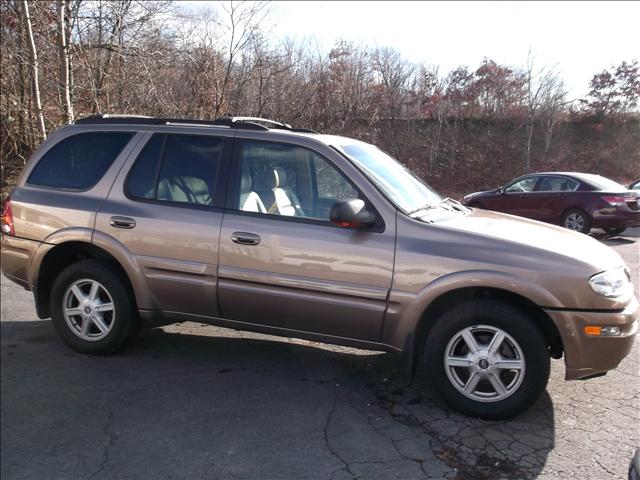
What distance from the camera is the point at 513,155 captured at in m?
11.7

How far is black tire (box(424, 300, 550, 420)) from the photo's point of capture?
3186mm

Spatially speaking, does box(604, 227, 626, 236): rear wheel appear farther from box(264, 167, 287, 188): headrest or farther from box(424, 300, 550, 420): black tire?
box(264, 167, 287, 188): headrest

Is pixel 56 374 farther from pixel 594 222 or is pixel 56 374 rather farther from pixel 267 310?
pixel 594 222

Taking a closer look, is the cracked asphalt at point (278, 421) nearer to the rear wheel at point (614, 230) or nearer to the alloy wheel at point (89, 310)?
the alloy wheel at point (89, 310)

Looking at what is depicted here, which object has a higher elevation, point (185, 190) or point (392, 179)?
point (392, 179)

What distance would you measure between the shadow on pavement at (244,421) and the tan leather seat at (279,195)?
1.30 m

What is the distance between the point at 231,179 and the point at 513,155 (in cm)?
939

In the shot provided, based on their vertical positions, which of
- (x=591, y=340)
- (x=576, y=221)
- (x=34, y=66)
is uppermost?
(x=34, y=66)

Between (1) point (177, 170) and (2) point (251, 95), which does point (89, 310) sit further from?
(2) point (251, 95)

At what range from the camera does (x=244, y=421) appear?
3.30 meters

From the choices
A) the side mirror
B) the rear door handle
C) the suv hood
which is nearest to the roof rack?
the rear door handle

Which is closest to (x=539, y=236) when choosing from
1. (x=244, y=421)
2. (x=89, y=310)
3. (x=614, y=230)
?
(x=244, y=421)

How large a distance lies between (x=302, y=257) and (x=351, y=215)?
0.49 metres

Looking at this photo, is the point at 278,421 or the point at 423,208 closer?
the point at 278,421
